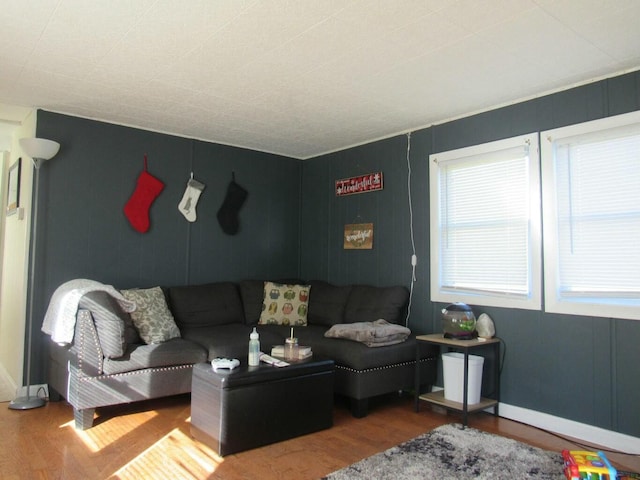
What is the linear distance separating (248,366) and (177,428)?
0.70 metres

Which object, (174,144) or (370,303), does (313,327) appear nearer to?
(370,303)

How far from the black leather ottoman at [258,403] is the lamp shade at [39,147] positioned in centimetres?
201

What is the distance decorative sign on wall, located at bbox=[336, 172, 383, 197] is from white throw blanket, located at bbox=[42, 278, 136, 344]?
2.33 meters

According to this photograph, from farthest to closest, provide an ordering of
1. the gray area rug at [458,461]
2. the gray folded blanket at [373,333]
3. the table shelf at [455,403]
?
the gray folded blanket at [373,333], the table shelf at [455,403], the gray area rug at [458,461]

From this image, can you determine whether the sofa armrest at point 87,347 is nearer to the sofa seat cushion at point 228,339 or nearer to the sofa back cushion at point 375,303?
the sofa seat cushion at point 228,339

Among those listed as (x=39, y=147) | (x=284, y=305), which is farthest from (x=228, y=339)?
(x=39, y=147)

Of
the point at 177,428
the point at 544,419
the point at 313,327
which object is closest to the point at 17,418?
the point at 177,428

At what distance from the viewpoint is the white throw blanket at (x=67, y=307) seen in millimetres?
3109

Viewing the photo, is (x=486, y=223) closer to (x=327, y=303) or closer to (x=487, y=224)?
(x=487, y=224)

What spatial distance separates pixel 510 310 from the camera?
3.41 metres

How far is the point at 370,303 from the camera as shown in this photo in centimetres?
415

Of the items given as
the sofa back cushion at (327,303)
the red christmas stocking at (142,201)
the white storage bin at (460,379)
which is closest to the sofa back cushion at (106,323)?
the red christmas stocking at (142,201)

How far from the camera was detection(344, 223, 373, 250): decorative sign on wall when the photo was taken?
4539mm

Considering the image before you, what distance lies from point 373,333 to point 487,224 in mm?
1190
